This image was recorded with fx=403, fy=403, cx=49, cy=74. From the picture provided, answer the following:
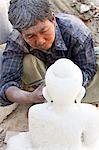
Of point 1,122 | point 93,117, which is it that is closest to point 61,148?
point 93,117

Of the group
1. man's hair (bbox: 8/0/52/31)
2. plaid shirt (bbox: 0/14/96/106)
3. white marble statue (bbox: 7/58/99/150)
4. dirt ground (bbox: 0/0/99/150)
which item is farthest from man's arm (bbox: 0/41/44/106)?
white marble statue (bbox: 7/58/99/150)

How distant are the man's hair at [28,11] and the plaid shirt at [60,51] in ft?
0.91

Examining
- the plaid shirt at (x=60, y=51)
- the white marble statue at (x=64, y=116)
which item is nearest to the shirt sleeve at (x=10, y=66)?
the plaid shirt at (x=60, y=51)

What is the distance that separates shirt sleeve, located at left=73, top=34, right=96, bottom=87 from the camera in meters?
2.10

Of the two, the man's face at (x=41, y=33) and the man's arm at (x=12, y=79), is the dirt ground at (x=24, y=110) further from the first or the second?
the man's face at (x=41, y=33)

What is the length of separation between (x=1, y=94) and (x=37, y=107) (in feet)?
2.52

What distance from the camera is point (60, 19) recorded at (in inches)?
82.4

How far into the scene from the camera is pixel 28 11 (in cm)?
174

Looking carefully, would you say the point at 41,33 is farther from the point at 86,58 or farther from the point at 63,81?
the point at 63,81

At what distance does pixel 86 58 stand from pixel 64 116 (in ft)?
2.76

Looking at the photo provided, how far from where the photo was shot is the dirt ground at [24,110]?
7.54ft

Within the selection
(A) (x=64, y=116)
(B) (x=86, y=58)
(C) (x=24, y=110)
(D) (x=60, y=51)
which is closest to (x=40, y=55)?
(D) (x=60, y=51)

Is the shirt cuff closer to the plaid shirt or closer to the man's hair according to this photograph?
the plaid shirt

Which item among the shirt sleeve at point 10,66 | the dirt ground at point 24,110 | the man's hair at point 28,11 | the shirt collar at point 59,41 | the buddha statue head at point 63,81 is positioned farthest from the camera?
the dirt ground at point 24,110
